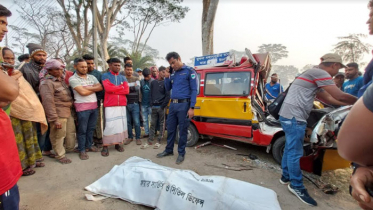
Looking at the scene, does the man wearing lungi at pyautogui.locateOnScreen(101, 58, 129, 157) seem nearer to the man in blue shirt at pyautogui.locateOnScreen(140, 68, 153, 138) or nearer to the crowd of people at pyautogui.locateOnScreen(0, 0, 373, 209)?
the crowd of people at pyautogui.locateOnScreen(0, 0, 373, 209)

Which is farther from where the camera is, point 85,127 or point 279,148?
point 85,127

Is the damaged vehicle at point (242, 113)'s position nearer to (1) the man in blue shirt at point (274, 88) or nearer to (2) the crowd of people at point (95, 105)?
(2) the crowd of people at point (95, 105)

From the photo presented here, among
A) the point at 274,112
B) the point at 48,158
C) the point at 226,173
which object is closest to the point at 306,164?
the point at 274,112

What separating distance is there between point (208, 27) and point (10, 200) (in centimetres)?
678

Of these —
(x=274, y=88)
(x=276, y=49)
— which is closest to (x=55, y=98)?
(x=274, y=88)

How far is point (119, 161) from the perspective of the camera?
3219 millimetres

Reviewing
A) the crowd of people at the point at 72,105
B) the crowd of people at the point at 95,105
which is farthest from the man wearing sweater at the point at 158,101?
the crowd of people at the point at 72,105

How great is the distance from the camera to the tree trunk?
21.3ft

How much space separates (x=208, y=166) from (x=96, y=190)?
1737 millimetres

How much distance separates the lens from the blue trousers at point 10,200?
43.1 inches

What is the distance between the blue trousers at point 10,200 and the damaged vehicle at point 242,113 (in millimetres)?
3005

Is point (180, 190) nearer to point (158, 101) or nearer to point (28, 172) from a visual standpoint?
point (28, 172)

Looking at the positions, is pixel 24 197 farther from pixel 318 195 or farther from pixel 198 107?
pixel 318 195

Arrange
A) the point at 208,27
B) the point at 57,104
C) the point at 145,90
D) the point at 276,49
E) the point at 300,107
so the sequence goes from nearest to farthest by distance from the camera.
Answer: the point at 300,107 < the point at 57,104 < the point at 145,90 < the point at 208,27 < the point at 276,49
